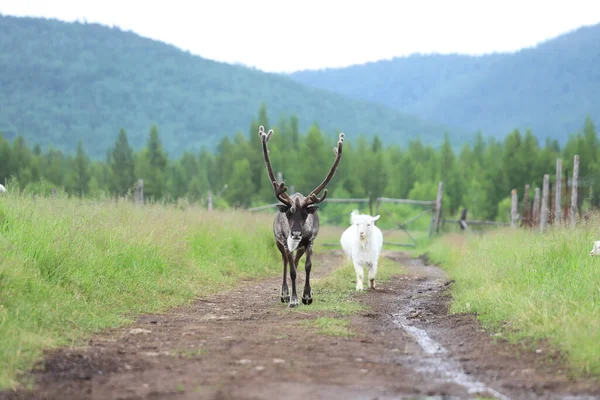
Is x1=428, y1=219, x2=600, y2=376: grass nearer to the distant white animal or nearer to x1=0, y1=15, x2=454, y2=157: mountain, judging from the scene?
the distant white animal

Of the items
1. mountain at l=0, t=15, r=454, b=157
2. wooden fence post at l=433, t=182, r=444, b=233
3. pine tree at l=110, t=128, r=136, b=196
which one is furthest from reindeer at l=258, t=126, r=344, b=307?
mountain at l=0, t=15, r=454, b=157

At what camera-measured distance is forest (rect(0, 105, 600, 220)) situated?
5766 cm

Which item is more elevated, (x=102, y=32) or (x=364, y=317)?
(x=102, y=32)

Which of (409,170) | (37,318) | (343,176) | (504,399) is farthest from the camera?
(409,170)

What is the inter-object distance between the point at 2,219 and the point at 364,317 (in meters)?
5.41

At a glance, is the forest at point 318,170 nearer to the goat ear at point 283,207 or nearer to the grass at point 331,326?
the goat ear at point 283,207

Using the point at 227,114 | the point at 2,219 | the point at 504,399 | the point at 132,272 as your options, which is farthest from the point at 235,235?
the point at 227,114

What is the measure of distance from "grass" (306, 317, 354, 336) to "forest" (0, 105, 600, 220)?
3916 cm

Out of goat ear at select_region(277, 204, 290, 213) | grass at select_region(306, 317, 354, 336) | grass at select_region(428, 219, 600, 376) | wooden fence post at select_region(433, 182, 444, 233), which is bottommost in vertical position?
wooden fence post at select_region(433, 182, 444, 233)

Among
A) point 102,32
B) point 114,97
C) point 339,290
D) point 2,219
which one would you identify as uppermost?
point 102,32

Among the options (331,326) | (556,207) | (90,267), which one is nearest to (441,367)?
(331,326)

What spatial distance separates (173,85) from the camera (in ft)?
589

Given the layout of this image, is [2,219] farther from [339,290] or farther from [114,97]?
[114,97]

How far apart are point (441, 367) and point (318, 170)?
5070cm
